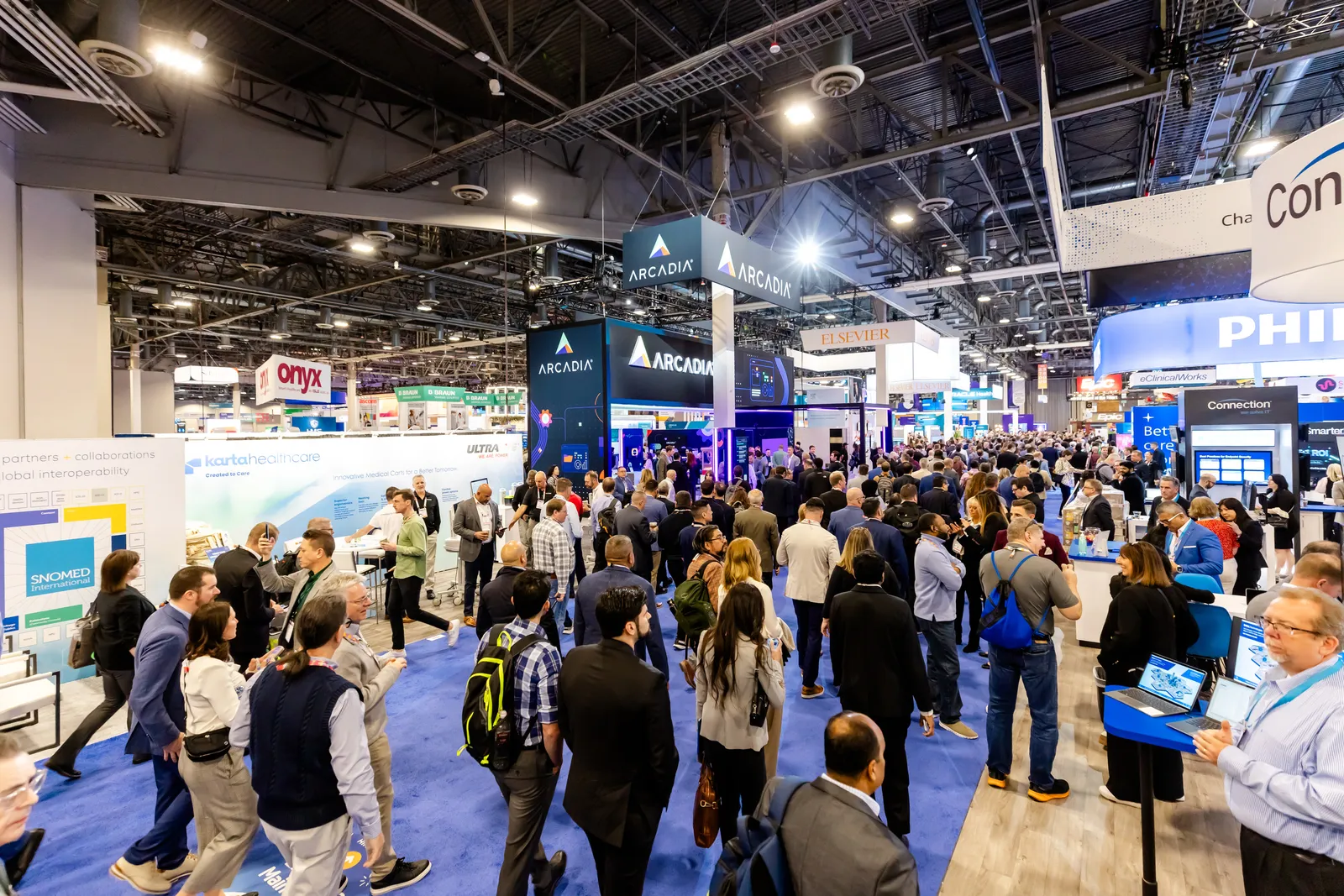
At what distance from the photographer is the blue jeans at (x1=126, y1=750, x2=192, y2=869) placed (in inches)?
107

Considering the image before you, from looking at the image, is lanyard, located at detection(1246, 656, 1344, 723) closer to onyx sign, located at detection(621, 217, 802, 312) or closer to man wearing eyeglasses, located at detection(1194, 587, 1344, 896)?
man wearing eyeglasses, located at detection(1194, 587, 1344, 896)

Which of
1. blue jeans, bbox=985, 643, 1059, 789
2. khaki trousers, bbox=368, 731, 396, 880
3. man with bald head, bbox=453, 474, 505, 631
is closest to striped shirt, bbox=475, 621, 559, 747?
khaki trousers, bbox=368, 731, 396, 880

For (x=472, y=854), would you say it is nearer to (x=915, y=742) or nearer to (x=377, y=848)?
(x=377, y=848)

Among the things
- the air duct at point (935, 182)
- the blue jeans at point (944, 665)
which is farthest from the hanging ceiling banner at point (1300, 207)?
the air duct at point (935, 182)

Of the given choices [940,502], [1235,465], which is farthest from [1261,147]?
[940,502]

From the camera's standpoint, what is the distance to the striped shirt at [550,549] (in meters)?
5.00

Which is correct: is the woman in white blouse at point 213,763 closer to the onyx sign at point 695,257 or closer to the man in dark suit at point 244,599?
the man in dark suit at point 244,599

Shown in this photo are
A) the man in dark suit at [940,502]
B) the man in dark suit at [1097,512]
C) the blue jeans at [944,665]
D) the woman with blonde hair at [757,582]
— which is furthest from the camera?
the man in dark suit at [940,502]

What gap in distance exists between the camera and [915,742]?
13.0 feet

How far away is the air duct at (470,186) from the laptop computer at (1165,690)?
8.08 m

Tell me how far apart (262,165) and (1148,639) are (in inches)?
383

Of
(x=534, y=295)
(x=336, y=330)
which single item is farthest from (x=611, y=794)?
(x=336, y=330)

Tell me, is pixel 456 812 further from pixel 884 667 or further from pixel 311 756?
pixel 884 667

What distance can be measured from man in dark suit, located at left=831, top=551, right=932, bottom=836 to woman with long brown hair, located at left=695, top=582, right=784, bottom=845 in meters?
0.46
